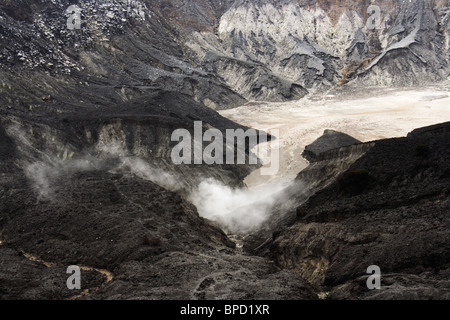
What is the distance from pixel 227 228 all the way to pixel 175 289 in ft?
49.3

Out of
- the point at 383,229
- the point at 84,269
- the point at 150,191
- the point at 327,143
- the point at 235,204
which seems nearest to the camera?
the point at 84,269

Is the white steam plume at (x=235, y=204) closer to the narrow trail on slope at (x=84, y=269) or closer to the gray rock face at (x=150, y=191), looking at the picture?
the gray rock face at (x=150, y=191)

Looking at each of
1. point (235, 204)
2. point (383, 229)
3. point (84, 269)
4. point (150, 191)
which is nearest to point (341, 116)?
point (235, 204)

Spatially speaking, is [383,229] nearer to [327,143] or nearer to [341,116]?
[327,143]

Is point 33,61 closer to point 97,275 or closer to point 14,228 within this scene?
point 14,228

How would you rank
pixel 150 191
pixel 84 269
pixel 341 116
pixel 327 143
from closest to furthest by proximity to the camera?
1. pixel 84 269
2. pixel 150 191
3. pixel 327 143
4. pixel 341 116

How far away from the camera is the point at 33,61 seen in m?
55.0

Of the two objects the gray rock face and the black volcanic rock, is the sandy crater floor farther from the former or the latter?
the gray rock face

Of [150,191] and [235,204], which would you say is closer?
[150,191]

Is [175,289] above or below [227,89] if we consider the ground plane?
below

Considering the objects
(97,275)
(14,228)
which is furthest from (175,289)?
(14,228)

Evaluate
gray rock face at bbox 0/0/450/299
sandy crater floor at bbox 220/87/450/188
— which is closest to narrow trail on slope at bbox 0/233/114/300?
gray rock face at bbox 0/0/450/299

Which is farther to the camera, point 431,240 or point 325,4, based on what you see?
point 325,4
